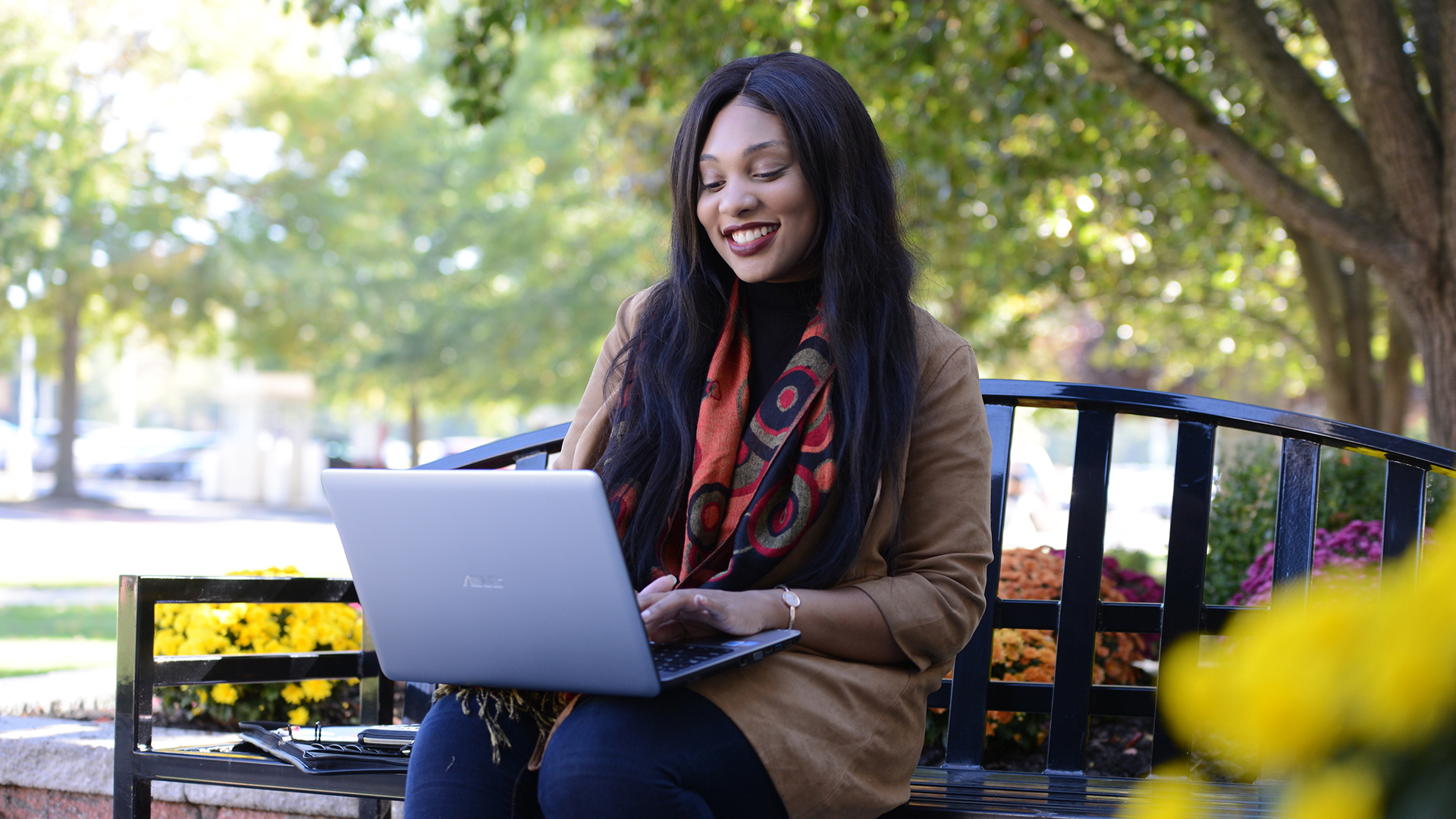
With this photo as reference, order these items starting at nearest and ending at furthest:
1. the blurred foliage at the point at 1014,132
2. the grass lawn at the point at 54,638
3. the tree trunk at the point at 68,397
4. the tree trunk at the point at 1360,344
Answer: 1. the grass lawn at the point at 54,638
2. the blurred foliage at the point at 1014,132
3. the tree trunk at the point at 1360,344
4. the tree trunk at the point at 68,397

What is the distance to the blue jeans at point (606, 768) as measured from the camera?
1807mm

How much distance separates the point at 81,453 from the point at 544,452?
37418 mm

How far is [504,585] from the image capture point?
1.76 meters

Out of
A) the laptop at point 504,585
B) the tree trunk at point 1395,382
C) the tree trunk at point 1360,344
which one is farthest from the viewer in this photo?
the tree trunk at point 1395,382

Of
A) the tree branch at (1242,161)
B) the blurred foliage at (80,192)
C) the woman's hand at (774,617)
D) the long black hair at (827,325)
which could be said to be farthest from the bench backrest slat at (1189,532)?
the blurred foliage at (80,192)

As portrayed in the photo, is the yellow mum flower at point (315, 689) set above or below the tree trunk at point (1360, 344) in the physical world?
below

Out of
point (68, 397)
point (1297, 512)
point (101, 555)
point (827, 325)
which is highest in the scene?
point (827, 325)

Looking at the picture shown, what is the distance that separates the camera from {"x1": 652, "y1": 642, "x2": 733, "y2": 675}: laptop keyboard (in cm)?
178

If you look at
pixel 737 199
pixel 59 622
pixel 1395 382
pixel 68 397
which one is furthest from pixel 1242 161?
pixel 68 397

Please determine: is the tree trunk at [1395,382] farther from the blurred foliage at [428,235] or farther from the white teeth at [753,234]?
the blurred foliage at [428,235]

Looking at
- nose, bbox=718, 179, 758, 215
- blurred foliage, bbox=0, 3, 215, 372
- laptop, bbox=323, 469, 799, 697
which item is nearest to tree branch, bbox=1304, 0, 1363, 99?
nose, bbox=718, 179, 758, 215

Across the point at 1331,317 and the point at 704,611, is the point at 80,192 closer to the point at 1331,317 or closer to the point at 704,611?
the point at 1331,317

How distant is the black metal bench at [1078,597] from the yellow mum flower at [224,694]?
0.91 m

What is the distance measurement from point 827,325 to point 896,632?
1.94 ft
